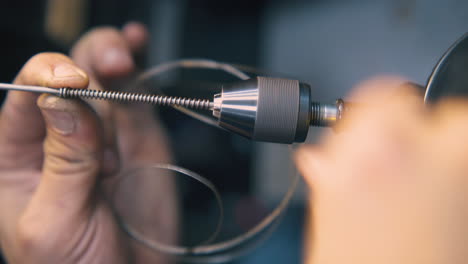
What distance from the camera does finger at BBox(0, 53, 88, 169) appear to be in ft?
1.34

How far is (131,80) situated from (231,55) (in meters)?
0.53

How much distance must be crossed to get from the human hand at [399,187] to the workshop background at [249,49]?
32 centimetres

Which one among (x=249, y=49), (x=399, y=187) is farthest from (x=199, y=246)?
(x=249, y=49)

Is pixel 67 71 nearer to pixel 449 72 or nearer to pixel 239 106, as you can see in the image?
pixel 239 106

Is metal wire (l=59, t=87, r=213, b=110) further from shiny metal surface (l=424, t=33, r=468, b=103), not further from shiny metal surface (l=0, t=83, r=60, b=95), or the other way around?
shiny metal surface (l=424, t=33, r=468, b=103)

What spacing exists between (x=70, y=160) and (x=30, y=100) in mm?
109

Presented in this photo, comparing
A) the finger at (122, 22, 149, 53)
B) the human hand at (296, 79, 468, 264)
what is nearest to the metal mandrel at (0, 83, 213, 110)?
Result: the human hand at (296, 79, 468, 264)

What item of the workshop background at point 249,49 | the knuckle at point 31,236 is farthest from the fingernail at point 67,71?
the workshop background at point 249,49

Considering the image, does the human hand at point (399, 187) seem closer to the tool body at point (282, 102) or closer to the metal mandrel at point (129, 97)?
the tool body at point (282, 102)

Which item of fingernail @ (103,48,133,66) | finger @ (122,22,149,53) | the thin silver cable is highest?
finger @ (122,22,149,53)

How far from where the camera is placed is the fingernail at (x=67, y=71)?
16.0 inches

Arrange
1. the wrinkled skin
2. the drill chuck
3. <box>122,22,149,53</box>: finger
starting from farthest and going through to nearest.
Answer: <box>122,22,149,53</box>: finger
the wrinkled skin
the drill chuck

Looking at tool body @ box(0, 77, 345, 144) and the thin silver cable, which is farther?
the thin silver cable

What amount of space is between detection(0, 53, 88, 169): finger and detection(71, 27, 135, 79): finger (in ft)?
0.65
